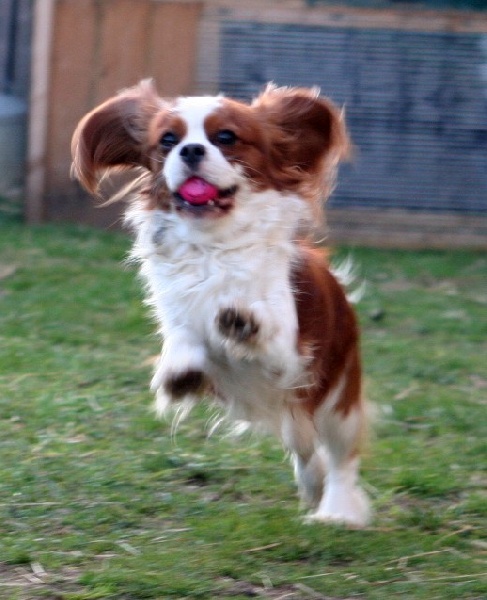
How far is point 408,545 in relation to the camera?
359 centimetres

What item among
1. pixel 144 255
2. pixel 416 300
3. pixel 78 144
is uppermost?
pixel 78 144

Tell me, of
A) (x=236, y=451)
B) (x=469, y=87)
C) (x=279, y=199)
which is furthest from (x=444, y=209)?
(x=279, y=199)

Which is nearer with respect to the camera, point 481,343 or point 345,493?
point 345,493

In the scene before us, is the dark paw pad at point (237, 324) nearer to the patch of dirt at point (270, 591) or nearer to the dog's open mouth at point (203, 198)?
the dog's open mouth at point (203, 198)

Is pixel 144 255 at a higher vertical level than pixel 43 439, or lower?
higher

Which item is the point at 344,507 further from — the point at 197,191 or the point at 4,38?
the point at 4,38

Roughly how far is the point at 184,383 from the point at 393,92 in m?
6.06

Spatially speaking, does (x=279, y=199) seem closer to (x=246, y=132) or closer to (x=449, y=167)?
(x=246, y=132)

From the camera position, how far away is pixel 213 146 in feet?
11.5

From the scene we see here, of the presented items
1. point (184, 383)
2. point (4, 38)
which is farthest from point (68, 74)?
point (184, 383)

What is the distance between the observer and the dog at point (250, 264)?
3.44 metres

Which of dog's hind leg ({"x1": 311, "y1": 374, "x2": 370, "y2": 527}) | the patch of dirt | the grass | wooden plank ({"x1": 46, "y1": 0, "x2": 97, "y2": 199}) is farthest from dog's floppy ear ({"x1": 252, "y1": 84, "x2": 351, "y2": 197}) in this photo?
wooden plank ({"x1": 46, "y1": 0, "x2": 97, "y2": 199})

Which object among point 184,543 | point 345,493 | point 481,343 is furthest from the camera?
point 481,343

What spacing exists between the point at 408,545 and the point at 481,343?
9.42 feet
